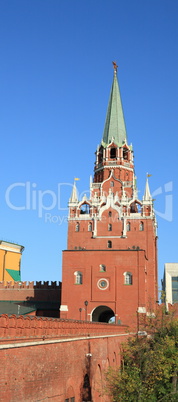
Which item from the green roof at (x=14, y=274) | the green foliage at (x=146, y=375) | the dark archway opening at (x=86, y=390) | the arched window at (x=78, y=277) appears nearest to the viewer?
the dark archway opening at (x=86, y=390)

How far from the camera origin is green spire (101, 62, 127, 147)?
58969 mm

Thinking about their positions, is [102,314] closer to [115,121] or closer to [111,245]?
[111,245]

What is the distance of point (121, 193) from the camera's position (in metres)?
55.2

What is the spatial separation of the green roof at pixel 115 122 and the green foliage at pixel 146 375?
28.5m

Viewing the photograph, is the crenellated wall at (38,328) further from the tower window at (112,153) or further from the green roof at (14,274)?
the green roof at (14,274)

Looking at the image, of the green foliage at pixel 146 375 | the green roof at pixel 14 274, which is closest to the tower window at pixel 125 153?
the green roof at pixel 14 274

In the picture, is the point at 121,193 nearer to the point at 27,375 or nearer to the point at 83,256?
the point at 83,256

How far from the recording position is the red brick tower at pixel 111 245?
48156 millimetres

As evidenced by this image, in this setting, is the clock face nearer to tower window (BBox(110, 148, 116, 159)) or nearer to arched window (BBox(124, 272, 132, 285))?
arched window (BBox(124, 272, 132, 285))

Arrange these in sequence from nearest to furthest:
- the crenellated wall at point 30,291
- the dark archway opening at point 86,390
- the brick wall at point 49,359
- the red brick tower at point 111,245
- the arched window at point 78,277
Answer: the brick wall at point 49,359, the dark archway opening at point 86,390, the red brick tower at point 111,245, the arched window at point 78,277, the crenellated wall at point 30,291

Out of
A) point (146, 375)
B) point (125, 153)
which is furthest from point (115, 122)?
point (146, 375)

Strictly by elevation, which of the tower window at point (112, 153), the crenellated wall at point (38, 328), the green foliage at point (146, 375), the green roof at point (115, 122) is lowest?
the green foliage at point (146, 375)

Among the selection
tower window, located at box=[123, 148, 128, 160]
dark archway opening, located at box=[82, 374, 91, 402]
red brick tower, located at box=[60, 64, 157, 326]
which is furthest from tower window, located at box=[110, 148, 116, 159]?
dark archway opening, located at box=[82, 374, 91, 402]

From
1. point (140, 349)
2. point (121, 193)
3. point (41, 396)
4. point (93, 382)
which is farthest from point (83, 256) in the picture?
point (41, 396)
